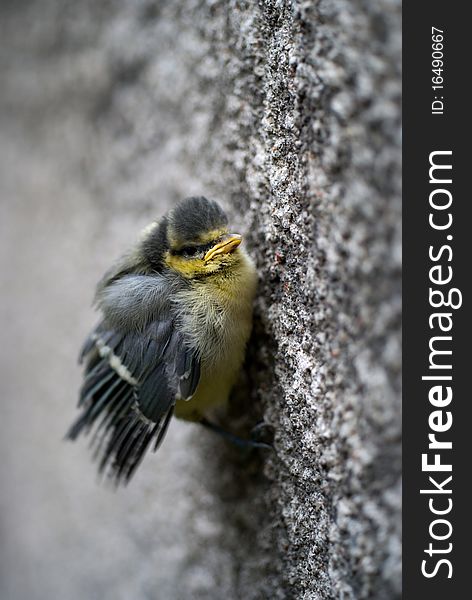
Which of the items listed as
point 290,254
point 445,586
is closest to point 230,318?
point 290,254

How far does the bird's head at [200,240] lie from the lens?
3.59 ft

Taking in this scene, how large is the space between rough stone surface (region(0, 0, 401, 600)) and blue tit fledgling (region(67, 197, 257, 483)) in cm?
7

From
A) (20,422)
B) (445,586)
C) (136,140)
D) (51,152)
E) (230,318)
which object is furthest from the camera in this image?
(20,422)

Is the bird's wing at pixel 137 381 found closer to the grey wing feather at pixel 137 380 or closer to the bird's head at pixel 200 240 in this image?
the grey wing feather at pixel 137 380

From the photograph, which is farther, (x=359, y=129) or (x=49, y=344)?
(x=49, y=344)

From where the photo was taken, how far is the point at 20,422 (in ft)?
7.82

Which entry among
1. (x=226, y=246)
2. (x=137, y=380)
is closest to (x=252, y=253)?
(x=226, y=246)

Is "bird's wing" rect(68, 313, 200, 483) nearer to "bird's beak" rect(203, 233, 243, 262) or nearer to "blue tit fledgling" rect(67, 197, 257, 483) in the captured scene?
"blue tit fledgling" rect(67, 197, 257, 483)

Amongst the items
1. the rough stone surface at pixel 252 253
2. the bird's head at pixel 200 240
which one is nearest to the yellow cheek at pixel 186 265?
the bird's head at pixel 200 240

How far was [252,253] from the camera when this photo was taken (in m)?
1.20

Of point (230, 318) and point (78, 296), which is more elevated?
point (78, 296)

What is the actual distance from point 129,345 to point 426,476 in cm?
57

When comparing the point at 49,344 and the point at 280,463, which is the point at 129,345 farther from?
the point at 49,344

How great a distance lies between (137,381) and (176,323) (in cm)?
12
